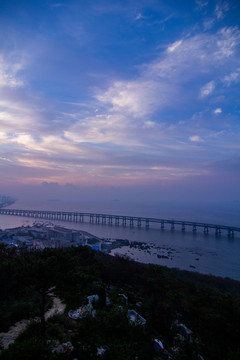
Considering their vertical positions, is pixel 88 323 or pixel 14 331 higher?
pixel 88 323

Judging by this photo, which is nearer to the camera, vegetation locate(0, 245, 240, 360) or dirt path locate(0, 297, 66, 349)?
vegetation locate(0, 245, 240, 360)

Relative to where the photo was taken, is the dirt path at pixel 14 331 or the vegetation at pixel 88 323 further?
the dirt path at pixel 14 331

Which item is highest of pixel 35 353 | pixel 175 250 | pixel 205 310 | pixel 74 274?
pixel 74 274

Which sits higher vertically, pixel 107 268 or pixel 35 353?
pixel 35 353

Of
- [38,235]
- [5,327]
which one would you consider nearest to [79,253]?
[5,327]

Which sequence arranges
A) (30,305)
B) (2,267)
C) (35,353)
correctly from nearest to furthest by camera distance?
(35,353)
(2,267)
(30,305)

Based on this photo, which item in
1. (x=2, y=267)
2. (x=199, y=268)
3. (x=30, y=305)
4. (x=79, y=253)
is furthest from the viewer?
(x=199, y=268)

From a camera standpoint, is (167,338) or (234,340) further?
(167,338)

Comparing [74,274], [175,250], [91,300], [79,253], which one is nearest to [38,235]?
[175,250]

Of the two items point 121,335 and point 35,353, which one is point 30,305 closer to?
point 121,335

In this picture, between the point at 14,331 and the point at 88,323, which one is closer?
the point at 88,323
